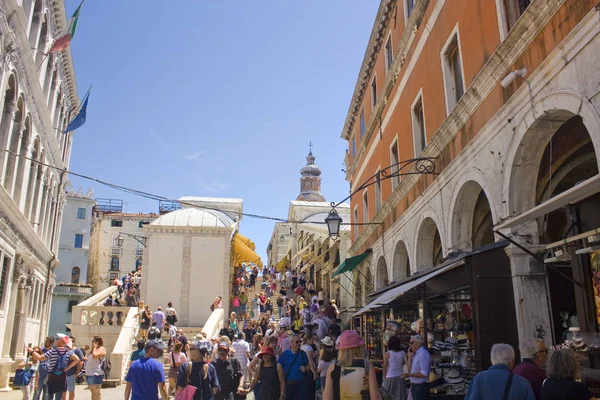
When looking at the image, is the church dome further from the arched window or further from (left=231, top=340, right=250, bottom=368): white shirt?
the arched window

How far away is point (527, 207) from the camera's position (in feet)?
25.3

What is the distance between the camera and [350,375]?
14.9 feet

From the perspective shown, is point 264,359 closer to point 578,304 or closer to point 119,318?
point 578,304

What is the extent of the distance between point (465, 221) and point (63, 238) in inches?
1869

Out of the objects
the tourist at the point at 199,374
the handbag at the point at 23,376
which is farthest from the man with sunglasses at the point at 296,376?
the handbag at the point at 23,376

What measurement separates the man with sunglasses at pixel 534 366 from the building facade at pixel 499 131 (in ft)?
3.84

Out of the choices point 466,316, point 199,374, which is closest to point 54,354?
point 199,374

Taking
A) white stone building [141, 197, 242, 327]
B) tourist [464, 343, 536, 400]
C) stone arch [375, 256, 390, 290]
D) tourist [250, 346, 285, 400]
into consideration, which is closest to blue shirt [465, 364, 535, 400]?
tourist [464, 343, 536, 400]

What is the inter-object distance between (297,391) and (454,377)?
10.2 ft

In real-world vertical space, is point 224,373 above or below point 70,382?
above

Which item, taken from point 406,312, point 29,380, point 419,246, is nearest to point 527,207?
point 419,246

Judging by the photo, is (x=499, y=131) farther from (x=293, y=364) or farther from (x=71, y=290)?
(x=71, y=290)

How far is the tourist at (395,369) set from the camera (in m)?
8.34

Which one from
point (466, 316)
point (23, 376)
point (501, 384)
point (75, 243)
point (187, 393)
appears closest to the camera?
point (501, 384)
